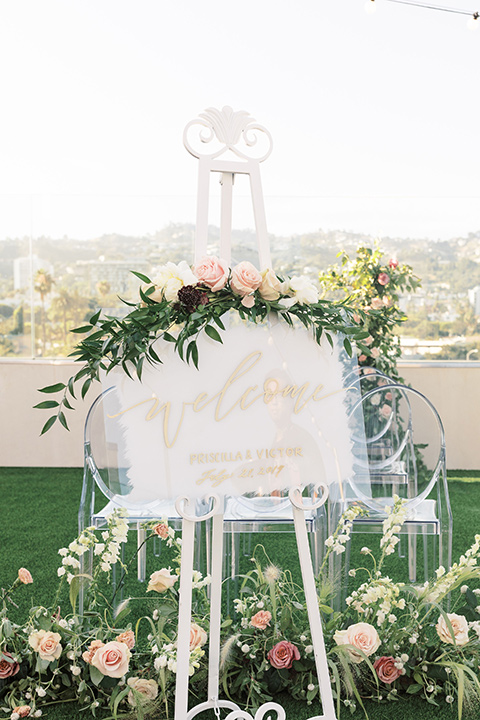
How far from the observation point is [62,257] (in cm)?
513

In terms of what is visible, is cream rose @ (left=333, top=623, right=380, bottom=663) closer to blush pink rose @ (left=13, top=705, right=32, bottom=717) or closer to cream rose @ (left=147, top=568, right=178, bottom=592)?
cream rose @ (left=147, top=568, right=178, bottom=592)

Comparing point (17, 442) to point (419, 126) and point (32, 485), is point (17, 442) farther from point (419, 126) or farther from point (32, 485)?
point (419, 126)

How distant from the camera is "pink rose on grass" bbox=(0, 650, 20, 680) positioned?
1.83 meters

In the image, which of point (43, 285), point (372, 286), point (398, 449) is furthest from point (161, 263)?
point (398, 449)

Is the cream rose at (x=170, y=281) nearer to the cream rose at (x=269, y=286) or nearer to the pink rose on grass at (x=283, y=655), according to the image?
the cream rose at (x=269, y=286)

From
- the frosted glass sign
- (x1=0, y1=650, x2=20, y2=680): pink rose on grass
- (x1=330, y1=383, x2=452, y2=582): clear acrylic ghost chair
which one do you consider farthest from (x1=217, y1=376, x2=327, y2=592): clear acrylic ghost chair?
(x1=0, y1=650, x2=20, y2=680): pink rose on grass

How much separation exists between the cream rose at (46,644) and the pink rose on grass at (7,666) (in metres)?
0.08

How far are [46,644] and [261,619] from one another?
597 millimetres

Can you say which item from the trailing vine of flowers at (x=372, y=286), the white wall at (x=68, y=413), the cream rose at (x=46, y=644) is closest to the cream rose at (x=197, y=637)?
the cream rose at (x=46, y=644)

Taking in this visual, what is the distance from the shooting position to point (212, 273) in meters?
1.45

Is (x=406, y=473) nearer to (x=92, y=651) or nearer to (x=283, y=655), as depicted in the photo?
(x=283, y=655)

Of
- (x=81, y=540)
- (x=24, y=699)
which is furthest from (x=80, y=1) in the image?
(x=24, y=699)

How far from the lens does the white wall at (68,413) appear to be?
4996mm

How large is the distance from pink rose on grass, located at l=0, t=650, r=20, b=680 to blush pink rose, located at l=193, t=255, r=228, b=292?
1.19 metres
